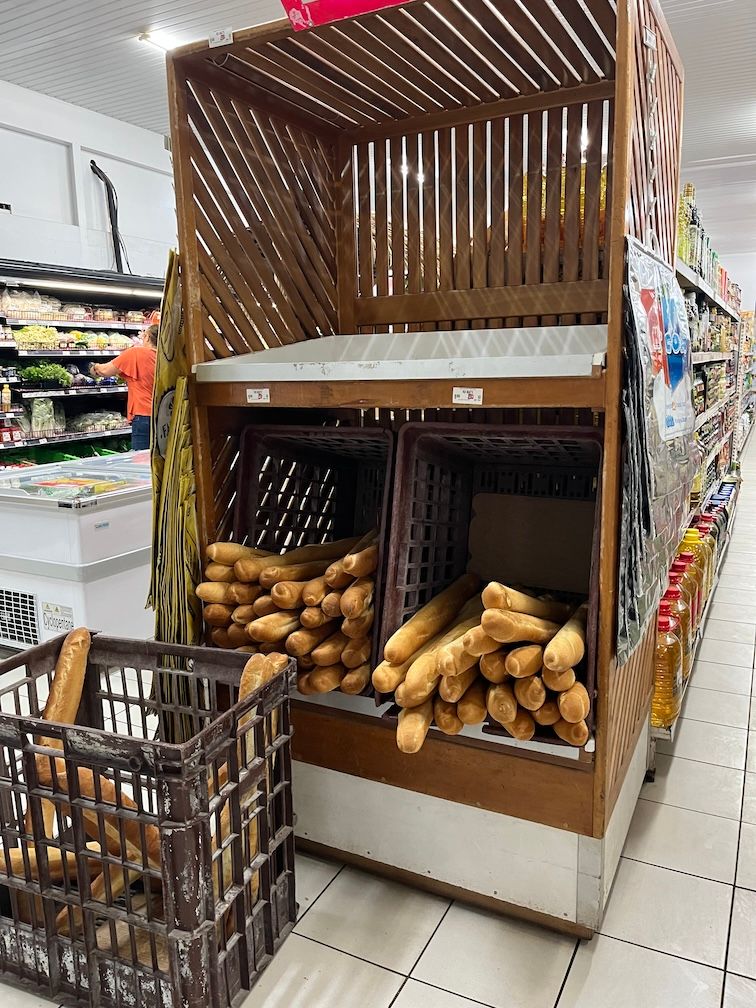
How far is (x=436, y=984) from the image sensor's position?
1.71 meters

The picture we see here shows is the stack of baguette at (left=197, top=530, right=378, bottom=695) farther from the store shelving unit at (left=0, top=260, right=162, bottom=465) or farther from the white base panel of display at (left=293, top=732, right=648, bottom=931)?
the store shelving unit at (left=0, top=260, right=162, bottom=465)

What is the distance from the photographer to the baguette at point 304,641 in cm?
188

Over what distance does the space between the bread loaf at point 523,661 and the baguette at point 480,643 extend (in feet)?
0.13

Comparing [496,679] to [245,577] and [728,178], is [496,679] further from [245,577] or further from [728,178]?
[728,178]

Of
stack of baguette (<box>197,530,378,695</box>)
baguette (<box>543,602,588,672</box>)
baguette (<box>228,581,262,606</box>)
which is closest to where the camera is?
baguette (<box>543,602,588,672</box>)

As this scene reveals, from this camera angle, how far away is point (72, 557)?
343 cm

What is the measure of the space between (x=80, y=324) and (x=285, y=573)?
576 centimetres

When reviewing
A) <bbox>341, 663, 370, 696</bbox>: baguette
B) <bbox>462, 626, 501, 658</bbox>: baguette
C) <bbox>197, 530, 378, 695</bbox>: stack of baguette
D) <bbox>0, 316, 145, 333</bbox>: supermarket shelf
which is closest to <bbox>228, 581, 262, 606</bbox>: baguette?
<bbox>197, 530, 378, 695</bbox>: stack of baguette

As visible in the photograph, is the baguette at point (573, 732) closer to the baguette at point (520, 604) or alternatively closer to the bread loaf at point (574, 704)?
the bread loaf at point (574, 704)

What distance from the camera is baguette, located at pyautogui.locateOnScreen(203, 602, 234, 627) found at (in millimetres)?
2066

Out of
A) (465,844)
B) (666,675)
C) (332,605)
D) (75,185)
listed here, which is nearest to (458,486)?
(332,605)

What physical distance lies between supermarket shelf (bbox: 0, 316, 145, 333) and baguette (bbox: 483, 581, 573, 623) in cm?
561

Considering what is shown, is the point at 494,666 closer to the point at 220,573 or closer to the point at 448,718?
the point at 448,718

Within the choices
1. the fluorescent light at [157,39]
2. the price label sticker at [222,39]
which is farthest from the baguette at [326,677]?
the fluorescent light at [157,39]
